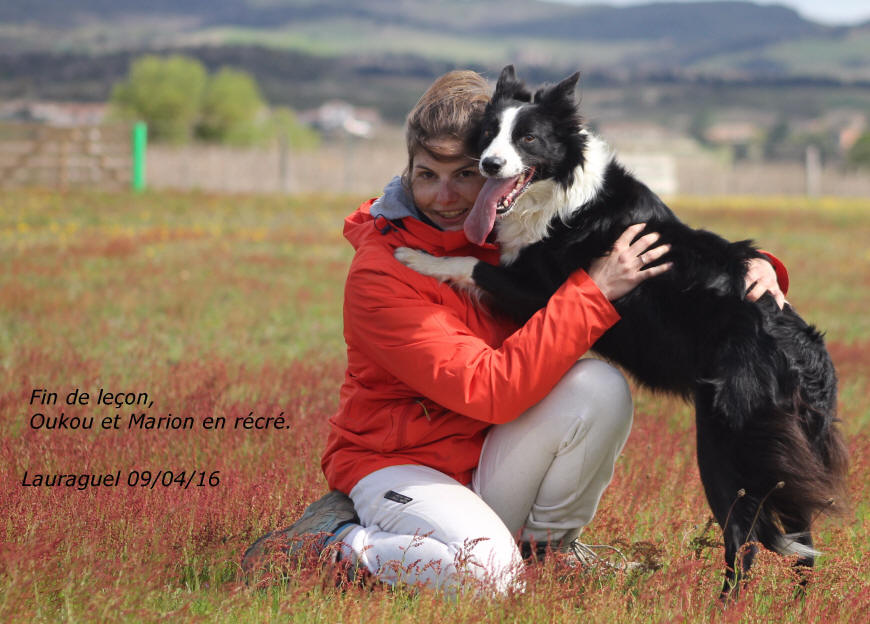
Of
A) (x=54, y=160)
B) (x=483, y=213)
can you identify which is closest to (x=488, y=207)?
(x=483, y=213)

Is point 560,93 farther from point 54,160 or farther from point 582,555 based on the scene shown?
point 54,160

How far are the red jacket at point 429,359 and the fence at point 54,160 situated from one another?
1961cm

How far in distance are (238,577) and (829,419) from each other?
200 centimetres

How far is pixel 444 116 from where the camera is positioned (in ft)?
11.0

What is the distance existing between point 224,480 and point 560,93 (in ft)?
6.80

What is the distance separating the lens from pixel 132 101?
53.4 meters

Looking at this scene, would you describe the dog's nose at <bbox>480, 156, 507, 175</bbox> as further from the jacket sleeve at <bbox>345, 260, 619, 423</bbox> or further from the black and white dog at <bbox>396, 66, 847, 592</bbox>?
the jacket sleeve at <bbox>345, 260, 619, 423</bbox>

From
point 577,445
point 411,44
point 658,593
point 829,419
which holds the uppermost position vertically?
point 829,419

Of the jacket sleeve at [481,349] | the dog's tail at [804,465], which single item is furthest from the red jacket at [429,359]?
the dog's tail at [804,465]

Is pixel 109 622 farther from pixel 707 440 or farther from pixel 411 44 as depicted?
pixel 411 44

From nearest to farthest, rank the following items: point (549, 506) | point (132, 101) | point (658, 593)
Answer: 1. point (658, 593)
2. point (549, 506)
3. point (132, 101)

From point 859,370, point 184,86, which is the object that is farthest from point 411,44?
point 859,370

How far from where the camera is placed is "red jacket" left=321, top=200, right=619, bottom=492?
10.1 ft

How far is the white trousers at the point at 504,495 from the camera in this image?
3.03 meters
